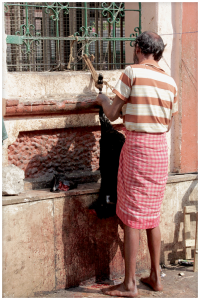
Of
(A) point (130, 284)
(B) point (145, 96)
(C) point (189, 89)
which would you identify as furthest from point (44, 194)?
(C) point (189, 89)

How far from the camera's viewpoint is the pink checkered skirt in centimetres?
282

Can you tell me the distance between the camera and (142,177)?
2.84m

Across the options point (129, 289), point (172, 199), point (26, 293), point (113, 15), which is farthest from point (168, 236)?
point (113, 15)

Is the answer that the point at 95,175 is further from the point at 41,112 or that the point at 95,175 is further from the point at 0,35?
the point at 0,35

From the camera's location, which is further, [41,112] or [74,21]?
[74,21]

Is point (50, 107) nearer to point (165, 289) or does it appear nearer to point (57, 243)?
point (57, 243)

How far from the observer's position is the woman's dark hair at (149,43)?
110 inches

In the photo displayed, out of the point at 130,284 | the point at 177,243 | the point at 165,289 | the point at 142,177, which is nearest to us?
the point at 142,177

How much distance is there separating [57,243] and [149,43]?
70.0 inches

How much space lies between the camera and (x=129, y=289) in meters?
2.95

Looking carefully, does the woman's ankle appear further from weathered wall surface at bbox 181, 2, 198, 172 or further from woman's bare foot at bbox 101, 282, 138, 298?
weathered wall surface at bbox 181, 2, 198, 172

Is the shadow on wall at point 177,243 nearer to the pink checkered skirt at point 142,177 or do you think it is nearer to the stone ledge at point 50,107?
the pink checkered skirt at point 142,177

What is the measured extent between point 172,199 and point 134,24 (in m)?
1.97

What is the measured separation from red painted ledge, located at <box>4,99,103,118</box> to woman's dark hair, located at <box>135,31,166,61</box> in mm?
Answer: 834
